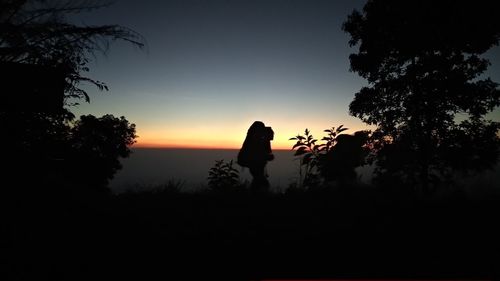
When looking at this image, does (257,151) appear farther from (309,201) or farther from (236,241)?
(236,241)

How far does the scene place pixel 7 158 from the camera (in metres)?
4.84

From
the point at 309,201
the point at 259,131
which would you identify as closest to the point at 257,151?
the point at 259,131

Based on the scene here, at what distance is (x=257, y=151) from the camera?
1566cm

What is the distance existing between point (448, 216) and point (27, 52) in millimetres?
8610

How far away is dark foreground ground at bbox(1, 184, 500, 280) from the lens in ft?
14.4

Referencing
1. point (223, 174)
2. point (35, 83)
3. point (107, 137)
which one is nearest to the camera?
point (35, 83)

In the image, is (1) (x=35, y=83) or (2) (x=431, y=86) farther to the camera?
(2) (x=431, y=86)

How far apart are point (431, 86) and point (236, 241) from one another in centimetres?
812

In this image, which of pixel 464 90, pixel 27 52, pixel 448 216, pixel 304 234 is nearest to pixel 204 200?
pixel 304 234

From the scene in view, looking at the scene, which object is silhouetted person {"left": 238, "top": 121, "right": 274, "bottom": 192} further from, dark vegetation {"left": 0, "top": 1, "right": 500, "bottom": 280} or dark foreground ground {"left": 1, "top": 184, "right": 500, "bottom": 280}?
dark foreground ground {"left": 1, "top": 184, "right": 500, "bottom": 280}

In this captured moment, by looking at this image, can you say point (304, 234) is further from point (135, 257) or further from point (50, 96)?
point (50, 96)

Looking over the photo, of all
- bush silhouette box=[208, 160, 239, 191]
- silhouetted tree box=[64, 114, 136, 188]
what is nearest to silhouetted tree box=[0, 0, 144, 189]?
bush silhouette box=[208, 160, 239, 191]

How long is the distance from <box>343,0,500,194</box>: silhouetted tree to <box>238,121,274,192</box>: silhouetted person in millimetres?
5930

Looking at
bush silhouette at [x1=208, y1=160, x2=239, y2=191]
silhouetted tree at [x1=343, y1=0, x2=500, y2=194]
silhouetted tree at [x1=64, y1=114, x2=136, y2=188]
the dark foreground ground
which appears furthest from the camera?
silhouetted tree at [x1=64, y1=114, x2=136, y2=188]
